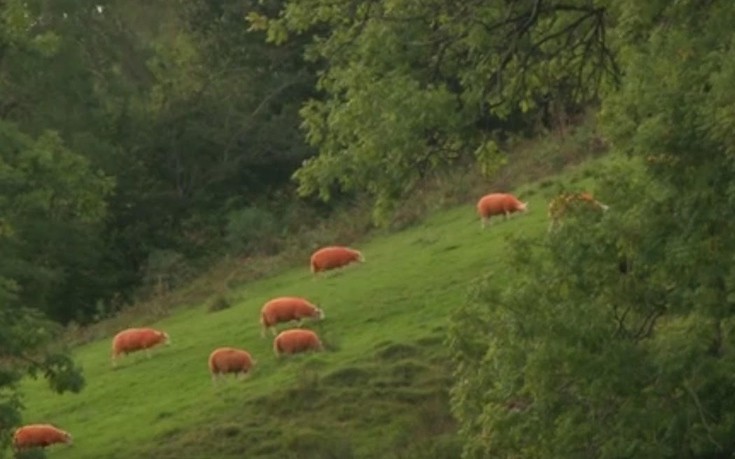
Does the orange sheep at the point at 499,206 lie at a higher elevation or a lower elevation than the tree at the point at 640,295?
higher

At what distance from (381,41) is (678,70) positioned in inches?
190

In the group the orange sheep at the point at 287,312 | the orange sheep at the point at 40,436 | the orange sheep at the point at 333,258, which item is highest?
the orange sheep at the point at 333,258

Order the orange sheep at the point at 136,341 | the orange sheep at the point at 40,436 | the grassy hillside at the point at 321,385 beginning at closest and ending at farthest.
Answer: the grassy hillside at the point at 321,385 → the orange sheep at the point at 40,436 → the orange sheep at the point at 136,341

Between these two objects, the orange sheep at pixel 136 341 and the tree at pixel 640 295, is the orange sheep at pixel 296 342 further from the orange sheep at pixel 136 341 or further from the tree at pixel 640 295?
the tree at pixel 640 295

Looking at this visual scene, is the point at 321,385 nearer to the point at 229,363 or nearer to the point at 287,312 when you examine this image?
the point at 229,363

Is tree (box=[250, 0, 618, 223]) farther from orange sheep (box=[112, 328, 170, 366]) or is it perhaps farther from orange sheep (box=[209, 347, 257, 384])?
orange sheep (box=[112, 328, 170, 366])

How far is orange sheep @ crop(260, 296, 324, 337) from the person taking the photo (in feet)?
105

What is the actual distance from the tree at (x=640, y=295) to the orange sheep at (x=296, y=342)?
11.4m

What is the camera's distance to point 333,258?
124 feet

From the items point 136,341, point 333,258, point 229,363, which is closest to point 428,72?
point 229,363

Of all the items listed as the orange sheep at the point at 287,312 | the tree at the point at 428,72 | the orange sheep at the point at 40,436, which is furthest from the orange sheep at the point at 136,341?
the tree at the point at 428,72

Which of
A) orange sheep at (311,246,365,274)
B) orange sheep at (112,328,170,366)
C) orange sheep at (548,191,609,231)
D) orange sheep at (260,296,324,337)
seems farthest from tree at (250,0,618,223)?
orange sheep at (311,246,365,274)

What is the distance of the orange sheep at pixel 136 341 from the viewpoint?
33.8 metres

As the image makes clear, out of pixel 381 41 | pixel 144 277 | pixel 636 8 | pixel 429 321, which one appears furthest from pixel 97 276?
pixel 636 8
